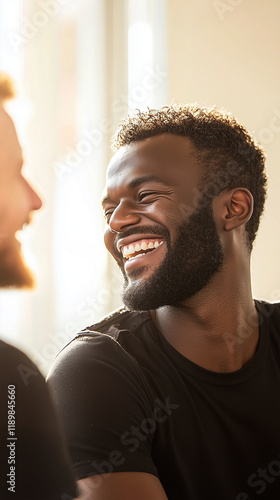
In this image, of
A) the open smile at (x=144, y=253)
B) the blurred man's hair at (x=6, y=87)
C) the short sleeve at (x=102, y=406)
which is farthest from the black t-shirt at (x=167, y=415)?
the blurred man's hair at (x=6, y=87)

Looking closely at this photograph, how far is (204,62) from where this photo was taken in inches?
62.8

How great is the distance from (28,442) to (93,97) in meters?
0.98

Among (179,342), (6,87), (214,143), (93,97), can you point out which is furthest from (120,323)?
(93,97)

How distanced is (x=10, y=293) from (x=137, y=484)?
51 centimetres

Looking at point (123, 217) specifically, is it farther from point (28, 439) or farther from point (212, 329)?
point (28, 439)

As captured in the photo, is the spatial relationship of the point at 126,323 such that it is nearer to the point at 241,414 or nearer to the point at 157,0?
the point at 241,414

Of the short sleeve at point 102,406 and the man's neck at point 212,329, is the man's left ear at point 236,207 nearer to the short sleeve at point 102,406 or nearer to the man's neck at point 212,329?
the man's neck at point 212,329

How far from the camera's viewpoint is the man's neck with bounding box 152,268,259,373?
0.92 metres

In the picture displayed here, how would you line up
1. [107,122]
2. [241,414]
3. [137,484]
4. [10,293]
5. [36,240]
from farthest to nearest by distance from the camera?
[107,122] → [36,240] → [10,293] → [241,414] → [137,484]

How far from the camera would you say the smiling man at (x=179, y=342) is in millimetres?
779

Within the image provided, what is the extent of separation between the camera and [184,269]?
2.98 feet

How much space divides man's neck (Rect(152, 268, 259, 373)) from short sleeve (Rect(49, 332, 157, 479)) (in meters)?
0.11

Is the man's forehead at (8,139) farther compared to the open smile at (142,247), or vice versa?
the man's forehead at (8,139)

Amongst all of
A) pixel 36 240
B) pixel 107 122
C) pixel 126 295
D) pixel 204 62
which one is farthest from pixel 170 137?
pixel 204 62
